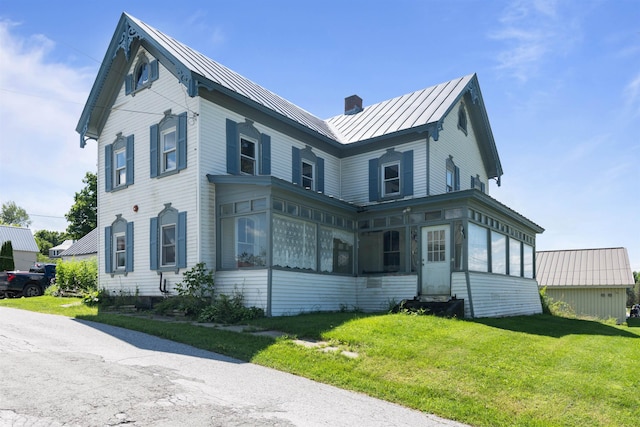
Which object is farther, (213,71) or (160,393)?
(213,71)

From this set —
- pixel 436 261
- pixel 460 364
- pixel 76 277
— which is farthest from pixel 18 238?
pixel 460 364

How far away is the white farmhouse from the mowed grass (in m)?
2.85

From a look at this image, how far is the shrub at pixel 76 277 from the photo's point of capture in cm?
2016

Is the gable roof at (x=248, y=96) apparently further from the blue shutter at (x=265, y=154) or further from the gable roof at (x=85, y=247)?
the gable roof at (x=85, y=247)

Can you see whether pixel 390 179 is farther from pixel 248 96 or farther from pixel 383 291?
pixel 248 96

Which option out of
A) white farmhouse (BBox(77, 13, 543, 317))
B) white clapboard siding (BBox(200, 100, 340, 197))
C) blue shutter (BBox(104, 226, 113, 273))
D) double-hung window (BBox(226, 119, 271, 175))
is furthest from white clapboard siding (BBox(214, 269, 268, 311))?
blue shutter (BBox(104, 226, 113, 273))

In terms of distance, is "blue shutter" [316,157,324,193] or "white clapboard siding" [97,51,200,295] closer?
"white clapboard siding" [97,51,200,295]

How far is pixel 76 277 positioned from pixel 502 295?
15.9 m

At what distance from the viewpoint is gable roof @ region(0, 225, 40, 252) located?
48438 mm

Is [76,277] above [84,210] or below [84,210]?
below

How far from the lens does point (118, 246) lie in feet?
57.7

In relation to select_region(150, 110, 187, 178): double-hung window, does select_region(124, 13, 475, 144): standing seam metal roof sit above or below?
above

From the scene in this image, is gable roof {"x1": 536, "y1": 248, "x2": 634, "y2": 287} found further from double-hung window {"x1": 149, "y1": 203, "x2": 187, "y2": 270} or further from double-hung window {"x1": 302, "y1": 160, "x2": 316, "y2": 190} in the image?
double-hung window {"x1": 149, "y1": 203, "x2": 187, "y2": 270}

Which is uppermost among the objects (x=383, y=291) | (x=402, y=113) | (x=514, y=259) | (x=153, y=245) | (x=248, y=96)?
(x=402, y=113)
